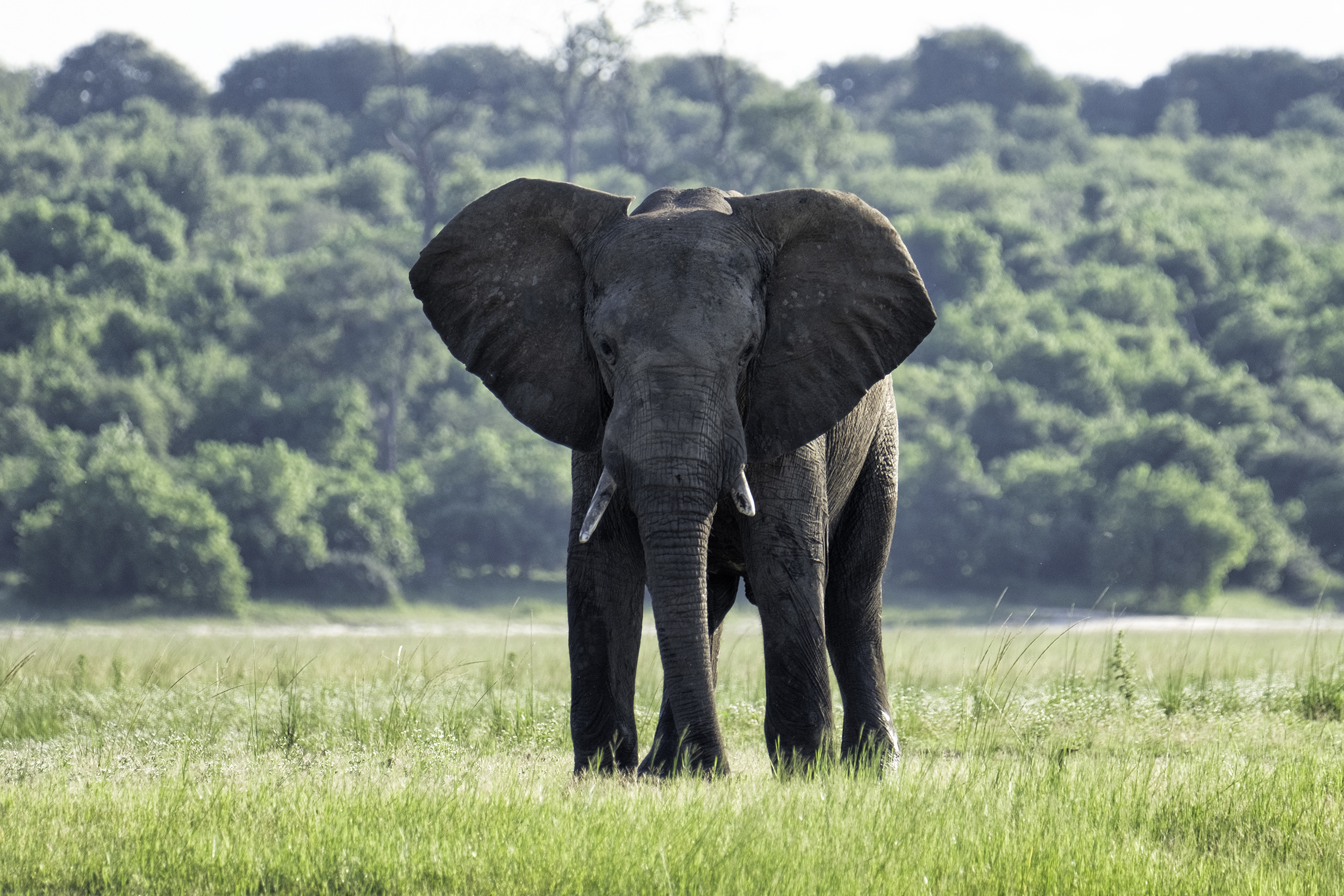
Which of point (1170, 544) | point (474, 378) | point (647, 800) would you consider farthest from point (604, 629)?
point (474, 378)

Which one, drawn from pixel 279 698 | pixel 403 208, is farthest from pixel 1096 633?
pixel 403 208

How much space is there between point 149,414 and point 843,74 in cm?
12372

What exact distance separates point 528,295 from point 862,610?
2.49m

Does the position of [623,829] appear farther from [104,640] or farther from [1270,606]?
[1270,606]

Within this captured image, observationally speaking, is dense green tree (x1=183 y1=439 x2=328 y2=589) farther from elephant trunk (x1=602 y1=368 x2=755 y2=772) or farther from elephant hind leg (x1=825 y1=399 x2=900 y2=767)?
elephant trunk (x1=602 y1=368 x2=755 y2=772)

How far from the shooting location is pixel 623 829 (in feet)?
16.8

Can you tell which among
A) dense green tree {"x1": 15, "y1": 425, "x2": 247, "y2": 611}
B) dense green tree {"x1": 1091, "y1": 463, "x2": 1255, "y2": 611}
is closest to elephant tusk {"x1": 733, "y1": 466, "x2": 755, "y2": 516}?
dense green tree {"x1": 15, "y1": 425, "x2": 247, "y2": 611}

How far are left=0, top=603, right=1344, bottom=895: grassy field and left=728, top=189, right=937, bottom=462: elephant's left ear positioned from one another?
1589 mm

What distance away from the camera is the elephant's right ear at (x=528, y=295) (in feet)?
21.6

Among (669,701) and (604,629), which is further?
(669,701)

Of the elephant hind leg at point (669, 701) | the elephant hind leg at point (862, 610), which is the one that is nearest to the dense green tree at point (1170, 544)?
the elephant hind leg at point (862, 610)

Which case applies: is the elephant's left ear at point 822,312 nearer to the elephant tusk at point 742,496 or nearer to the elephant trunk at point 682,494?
the elephant tusk at point 742,496

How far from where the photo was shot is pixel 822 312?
6652 mm

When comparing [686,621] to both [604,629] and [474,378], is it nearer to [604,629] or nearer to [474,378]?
[604,629]
